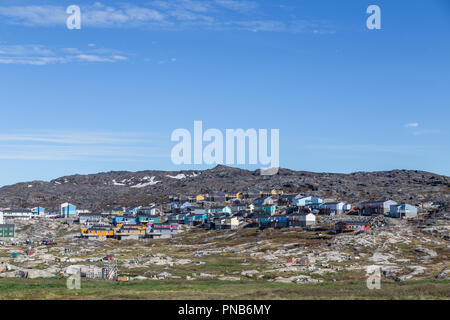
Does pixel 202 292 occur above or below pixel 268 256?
above

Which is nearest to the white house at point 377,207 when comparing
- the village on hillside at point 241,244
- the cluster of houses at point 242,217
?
the cluster of houses at point 242,217

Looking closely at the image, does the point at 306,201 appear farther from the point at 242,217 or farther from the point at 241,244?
the point at 241,244

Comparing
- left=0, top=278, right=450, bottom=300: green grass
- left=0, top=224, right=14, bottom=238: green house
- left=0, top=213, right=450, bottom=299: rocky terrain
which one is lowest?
left=0, top=224, right=14, bottom=238: green house

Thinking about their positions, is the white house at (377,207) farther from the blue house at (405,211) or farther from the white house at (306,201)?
the white house at (306,201)

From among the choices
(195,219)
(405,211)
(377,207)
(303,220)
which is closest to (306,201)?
(377,207)

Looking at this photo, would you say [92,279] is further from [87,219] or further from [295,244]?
[87,219]

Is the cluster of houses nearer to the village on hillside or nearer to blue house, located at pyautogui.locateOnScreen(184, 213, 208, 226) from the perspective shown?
blue house, located at pyautogui.locateOnScreen(184, 213, 208, 226)

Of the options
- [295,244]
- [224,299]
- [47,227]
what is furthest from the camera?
[47,227]

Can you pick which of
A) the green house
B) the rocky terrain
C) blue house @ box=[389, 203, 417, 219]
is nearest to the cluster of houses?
blue house @ box=[389, 203, 417, 219]
